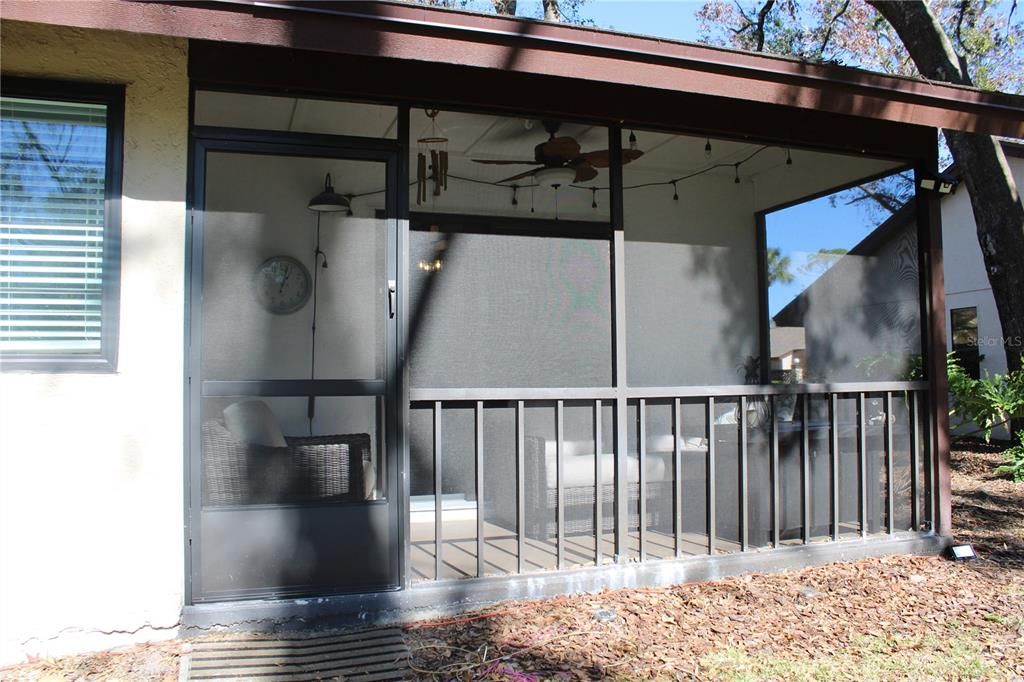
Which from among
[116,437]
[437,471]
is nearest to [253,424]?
[116,437]

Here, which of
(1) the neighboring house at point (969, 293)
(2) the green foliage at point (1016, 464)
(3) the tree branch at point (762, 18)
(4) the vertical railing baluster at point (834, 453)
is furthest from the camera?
(1) the neighboring house at point (969, 293)

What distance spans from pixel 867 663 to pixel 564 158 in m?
2.60

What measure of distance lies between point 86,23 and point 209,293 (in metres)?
1.05

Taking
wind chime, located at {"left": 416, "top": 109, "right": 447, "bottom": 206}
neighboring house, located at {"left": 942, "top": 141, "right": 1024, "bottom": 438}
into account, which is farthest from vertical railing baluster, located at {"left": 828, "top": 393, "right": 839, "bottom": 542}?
neighboring house, located at {"left": 942, "top": 141, "right": 1024, "bottom": 438}

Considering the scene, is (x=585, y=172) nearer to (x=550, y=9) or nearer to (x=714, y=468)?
(x=714, y=468)

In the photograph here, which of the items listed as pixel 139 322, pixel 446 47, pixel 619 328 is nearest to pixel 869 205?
pixel 619 328

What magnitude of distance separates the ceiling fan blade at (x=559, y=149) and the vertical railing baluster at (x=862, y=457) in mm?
2161

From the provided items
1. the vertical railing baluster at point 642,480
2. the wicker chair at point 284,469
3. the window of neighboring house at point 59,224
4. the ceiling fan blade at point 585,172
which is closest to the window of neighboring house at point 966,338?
the vertical railing baluster at point 642,480

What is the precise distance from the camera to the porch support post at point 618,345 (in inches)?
149

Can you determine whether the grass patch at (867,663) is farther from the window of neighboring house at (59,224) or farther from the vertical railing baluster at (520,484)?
the window of neighboring house at (59,224)

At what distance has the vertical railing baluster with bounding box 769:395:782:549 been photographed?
415 centimetres

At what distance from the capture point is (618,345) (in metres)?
3.82

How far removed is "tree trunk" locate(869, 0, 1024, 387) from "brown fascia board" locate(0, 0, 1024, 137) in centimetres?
338

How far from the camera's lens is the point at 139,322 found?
2994mm
